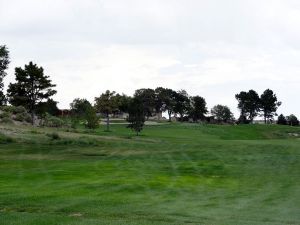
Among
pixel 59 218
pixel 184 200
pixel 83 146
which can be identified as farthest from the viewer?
pixel 83 146

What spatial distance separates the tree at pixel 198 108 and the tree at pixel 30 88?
98105 mm

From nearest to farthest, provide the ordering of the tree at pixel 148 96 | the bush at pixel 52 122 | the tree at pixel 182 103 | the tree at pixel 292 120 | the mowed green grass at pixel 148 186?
the mowed green grass at pixel 148 186
the bush at pixel 52 122
the tree at pixel 292 120
the tree at pixel 148 96
the tree at pixel 182 103

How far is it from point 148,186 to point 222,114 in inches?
6956

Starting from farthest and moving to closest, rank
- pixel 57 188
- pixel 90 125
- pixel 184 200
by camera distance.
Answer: pixel 90 125
pixel 57 188
pixel 184 200

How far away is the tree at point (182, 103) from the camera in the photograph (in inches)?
7210

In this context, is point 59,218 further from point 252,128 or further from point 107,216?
point 252,128

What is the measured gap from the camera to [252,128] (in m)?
124

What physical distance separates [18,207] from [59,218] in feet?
8.32

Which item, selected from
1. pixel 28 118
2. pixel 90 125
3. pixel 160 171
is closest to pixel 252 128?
pixel 90 125

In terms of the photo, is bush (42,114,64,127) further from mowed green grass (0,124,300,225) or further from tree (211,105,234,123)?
tree (211,105,234,123)

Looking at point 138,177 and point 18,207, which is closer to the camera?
point 18,207

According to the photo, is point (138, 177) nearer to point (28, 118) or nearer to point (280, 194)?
point (280, 194)

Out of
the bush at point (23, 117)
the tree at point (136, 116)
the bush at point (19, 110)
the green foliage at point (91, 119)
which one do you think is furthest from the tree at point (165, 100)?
the bush at point (23, 117)

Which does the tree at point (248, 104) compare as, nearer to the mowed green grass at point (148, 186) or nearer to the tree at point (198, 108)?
the tree at point (198, 108)
